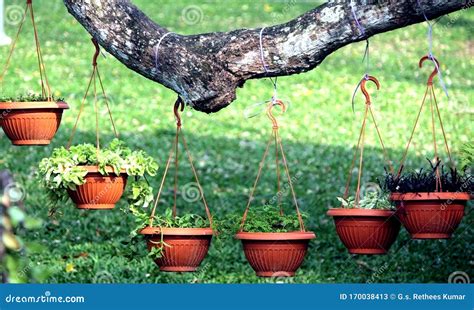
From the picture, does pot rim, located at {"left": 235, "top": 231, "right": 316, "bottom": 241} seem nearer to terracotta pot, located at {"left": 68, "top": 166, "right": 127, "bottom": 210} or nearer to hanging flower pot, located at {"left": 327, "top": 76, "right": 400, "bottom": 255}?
hanging flower pot, located at {"left": 327, "top": 76, "right": 400, "bottom": 255}

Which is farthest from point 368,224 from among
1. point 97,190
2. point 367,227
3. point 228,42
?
point 97,190

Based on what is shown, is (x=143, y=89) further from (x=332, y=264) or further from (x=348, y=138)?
(x=332, y=264)

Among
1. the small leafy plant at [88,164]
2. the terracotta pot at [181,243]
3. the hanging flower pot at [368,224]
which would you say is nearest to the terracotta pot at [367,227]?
the hanging flower pot at [368,224]

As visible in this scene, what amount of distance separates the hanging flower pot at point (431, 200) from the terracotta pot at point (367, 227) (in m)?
0.07

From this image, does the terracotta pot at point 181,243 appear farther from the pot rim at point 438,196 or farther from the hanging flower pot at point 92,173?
the pot rim at point 438,196

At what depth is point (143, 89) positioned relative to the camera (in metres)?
12.4

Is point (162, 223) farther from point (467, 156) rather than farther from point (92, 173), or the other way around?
point (467, 156)

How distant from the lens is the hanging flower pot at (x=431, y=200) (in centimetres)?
402

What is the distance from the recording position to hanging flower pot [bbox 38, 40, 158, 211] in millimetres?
4297

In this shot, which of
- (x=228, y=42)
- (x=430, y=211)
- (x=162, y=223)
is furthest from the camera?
(x=162, y=223)

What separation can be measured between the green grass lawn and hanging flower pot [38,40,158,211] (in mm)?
402

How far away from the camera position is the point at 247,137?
10578 millimetres

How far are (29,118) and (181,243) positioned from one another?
932mm

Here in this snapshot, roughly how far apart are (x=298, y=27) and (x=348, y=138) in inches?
267
